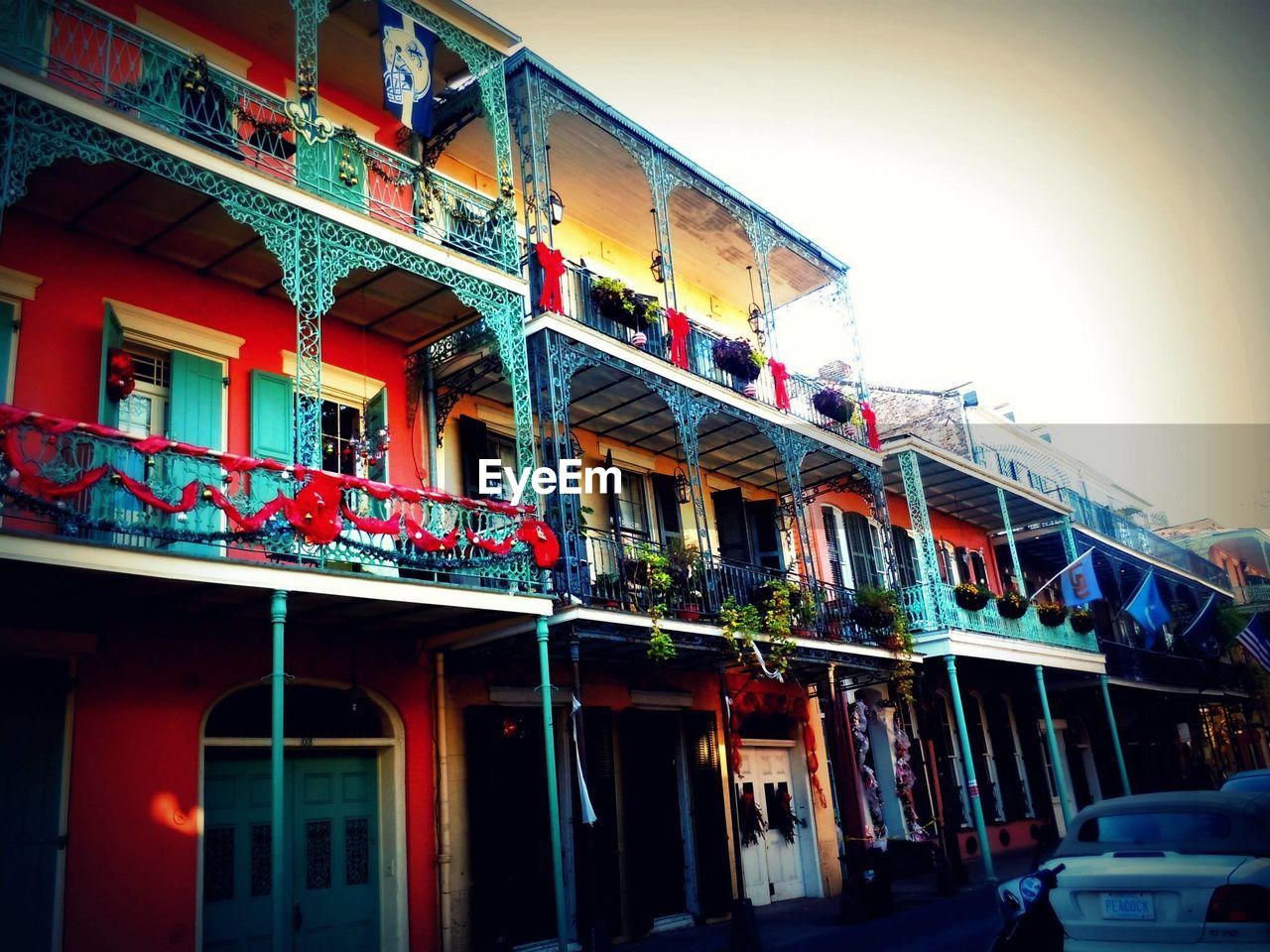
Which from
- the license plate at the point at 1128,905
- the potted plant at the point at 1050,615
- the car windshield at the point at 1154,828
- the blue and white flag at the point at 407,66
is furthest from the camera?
the potted plant at the point at 1050,615

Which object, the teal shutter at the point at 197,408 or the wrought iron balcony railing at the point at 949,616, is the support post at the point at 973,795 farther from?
the teal shutter at the point at 197,408

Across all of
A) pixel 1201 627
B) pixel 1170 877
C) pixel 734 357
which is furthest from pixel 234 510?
pixel 1201 627

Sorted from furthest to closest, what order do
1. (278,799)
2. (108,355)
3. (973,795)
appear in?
1. (973,795)
2. (108,355)
3. (278,799)

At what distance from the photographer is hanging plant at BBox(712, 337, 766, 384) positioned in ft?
49.6

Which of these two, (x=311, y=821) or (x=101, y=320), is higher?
(x=101, y=320)

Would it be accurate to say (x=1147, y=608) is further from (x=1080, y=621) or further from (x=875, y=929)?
(x=875, y=929)

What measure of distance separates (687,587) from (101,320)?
7.20 m

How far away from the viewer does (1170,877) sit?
246 inches

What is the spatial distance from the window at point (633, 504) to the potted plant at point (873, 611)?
364 centimetres

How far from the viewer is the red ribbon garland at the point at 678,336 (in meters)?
14.0

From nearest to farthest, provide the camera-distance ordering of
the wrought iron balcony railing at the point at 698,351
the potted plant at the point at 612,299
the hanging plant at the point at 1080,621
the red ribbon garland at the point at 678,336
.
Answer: the potted plant at the point at 612,299 → the wrought iron balcony railing at the point at 698,351 → the red ribbon garland at the point at 678,336 → the hanging plant at the point at 1080,621

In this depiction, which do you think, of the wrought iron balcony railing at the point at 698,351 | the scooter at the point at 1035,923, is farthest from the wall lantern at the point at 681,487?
the scooter at the point at 1035,923

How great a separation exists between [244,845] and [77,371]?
4.70 meters

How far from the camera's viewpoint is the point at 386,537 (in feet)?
34.6
